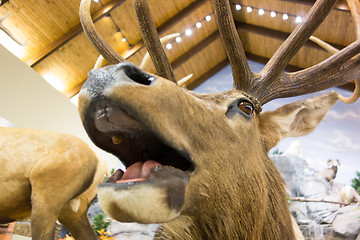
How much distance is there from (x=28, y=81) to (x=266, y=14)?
380 cm

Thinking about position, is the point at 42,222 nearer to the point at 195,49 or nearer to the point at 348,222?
the point at 348,222

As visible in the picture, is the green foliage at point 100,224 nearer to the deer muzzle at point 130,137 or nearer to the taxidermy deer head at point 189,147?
the taxidermy deer head at point 189,147

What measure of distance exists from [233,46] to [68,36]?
376cm

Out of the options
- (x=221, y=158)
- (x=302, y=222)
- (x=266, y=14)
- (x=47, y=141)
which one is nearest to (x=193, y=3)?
(x=266, y=14)

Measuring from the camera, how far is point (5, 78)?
3195 millimetres

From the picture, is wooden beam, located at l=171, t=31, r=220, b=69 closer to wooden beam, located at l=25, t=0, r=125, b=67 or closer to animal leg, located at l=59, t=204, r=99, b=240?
wooden beam, located at l=25, t=0, r=125, b=67

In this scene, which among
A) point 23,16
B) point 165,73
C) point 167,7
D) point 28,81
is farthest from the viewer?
point 167,7

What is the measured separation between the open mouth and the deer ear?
598 mm

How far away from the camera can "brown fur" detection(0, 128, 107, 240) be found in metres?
1.51

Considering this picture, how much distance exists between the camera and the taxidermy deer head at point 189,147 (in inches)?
25.6

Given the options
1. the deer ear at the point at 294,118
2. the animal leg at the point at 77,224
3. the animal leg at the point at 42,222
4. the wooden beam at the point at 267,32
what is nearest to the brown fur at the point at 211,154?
the deer ear at the point at 294,118

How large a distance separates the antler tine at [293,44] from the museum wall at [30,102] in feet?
7.80

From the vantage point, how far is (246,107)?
113 cm

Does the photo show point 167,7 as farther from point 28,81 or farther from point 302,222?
point 302,222
